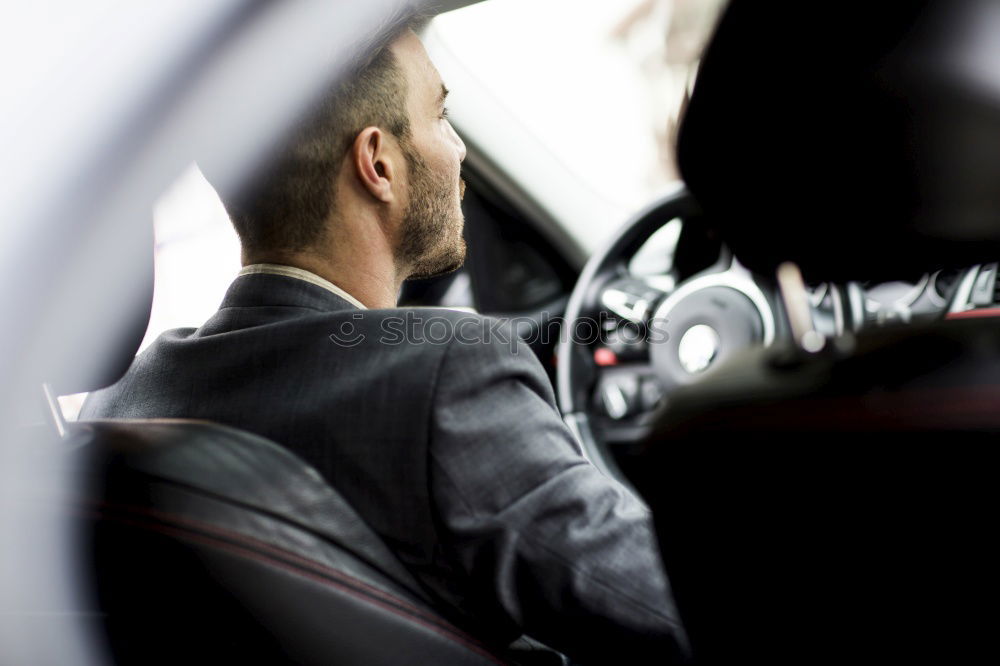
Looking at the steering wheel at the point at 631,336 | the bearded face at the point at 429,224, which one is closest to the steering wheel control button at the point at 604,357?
the steering wheel at the point at 631,336

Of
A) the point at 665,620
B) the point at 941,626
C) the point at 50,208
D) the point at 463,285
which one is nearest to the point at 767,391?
the point at 941,626

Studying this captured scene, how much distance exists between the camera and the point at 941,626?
1.77 feet

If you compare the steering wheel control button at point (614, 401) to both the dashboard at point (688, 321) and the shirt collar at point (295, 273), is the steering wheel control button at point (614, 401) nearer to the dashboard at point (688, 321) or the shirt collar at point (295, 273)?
the dashboard at point (688, 321)

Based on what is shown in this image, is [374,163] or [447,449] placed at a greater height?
[374,163]

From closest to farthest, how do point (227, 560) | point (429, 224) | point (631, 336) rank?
point (227, 560) < point (429, 224) < point (631, 336)

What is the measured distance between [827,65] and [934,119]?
0.22 ft

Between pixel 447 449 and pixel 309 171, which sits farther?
pixel 309 171

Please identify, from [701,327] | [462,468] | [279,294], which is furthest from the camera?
[701,327]

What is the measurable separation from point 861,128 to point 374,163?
87cm

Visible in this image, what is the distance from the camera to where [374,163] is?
1279 millimetres

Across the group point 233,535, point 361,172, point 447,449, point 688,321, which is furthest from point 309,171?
point 688,321

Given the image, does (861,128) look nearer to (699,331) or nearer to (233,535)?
(233,535)

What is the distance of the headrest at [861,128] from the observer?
0.50 m

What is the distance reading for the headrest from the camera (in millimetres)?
497
